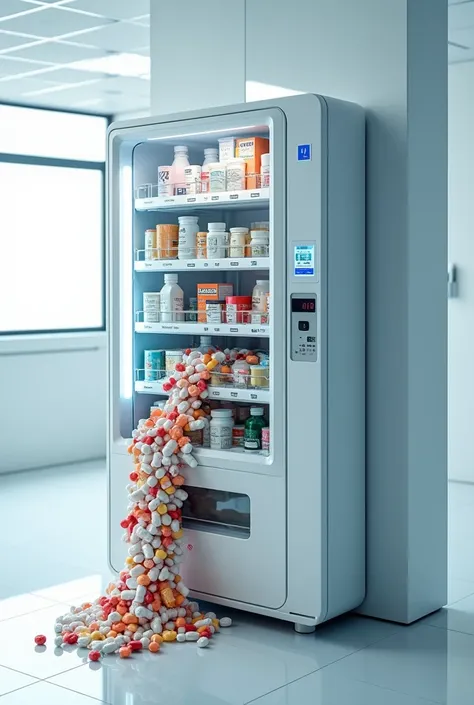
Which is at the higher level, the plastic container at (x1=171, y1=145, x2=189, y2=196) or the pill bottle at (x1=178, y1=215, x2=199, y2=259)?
the plastic container at (x1=171, y1=145, x2=189, y2=196)

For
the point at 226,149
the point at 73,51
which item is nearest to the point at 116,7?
the point at 73,51

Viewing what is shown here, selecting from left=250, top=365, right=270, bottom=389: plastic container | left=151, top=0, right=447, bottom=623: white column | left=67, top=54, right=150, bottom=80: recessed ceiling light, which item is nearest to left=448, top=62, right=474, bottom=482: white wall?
left=67, top=54, right=150, bottom=80: recessed ceiling light

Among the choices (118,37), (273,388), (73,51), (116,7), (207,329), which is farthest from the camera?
(73,51)

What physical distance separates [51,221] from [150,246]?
351 centimetres

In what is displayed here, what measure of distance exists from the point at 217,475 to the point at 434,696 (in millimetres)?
1155

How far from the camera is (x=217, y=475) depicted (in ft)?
12.5

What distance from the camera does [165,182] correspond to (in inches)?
161

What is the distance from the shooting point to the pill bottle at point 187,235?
158 inches

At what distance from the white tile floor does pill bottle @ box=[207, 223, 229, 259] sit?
4.59 ft

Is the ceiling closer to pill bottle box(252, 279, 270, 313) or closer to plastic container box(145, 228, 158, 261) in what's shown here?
plastic container box(145, 228, 158, 261)

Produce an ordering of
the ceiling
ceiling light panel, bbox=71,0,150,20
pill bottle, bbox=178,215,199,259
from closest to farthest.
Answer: pill bottle, bbox=178,215,199,259, ceiling light panel, bbox=71,0,150,20, the ceiling

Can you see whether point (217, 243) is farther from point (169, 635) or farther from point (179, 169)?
point (169, 635)

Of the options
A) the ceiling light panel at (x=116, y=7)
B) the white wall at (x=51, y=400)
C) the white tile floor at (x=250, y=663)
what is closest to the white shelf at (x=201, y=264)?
the white tile floor at (x=250, y=663)

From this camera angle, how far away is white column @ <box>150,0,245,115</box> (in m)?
4.23
